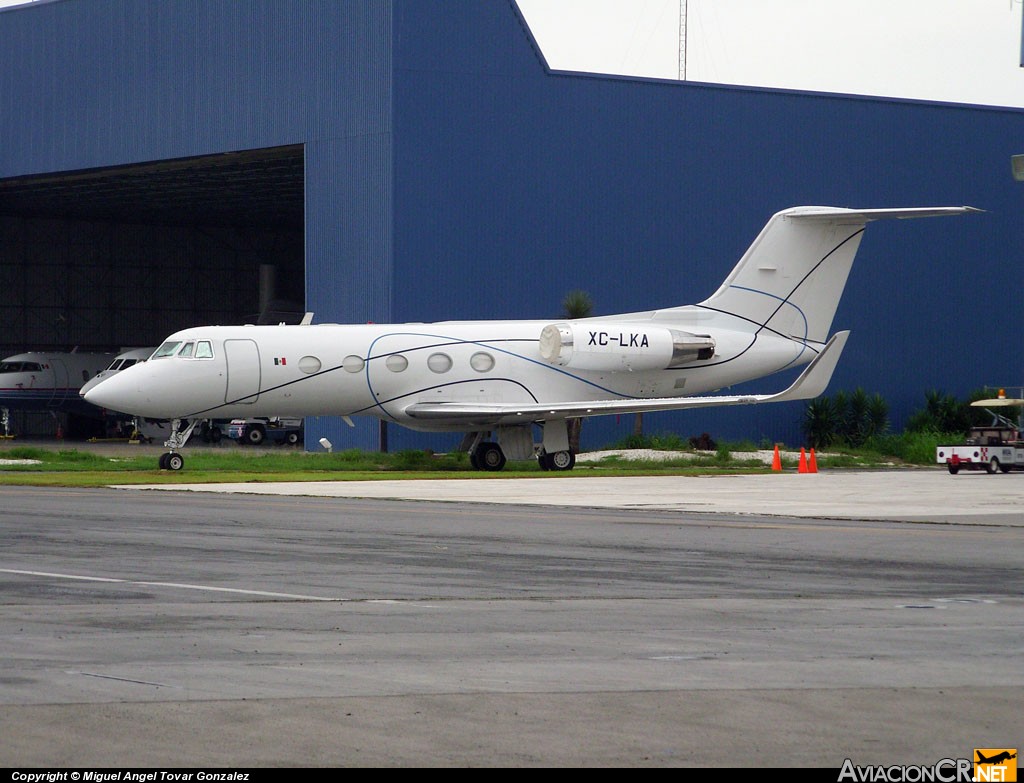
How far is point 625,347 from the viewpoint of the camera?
114ft

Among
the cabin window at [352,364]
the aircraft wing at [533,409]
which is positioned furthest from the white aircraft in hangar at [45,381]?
the aircraft wing at [533,409]

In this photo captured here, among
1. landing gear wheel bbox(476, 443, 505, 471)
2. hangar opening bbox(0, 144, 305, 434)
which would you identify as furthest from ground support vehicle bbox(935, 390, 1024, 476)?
hangar opening bbox(0, 144, 305, 434)

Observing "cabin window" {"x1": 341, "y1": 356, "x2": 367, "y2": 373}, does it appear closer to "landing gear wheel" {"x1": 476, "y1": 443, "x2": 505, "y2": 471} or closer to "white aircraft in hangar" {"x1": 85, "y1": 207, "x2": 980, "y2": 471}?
"white aircraft in hangar" {"x1": 85, "y1": 207, "x2": 980, "y2": 471}

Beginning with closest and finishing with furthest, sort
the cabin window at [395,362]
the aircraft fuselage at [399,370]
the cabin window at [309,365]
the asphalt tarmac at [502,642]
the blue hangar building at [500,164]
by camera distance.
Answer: the asphalt tarmac at [502,642], the aircraft fuselage at [399,370], the cabin window at [309,365], the cabin window at [395,362], the blue hangar building at [500,164]

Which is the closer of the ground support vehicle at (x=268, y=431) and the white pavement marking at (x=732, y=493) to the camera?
the white pavement marking at (x=732, y=493)

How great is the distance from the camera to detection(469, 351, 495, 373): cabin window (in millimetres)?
34312

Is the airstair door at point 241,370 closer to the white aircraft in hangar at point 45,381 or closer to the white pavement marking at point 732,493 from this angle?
the white pavement marking at point 732,493

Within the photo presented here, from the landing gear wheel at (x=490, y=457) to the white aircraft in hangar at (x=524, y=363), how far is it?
0.11ft

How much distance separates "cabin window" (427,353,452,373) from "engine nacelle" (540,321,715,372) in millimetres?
2372

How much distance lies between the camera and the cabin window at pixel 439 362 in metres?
33.8

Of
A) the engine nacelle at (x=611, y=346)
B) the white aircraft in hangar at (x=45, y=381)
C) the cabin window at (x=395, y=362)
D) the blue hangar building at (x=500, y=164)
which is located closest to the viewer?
the cabin window at (x=395, y=362)

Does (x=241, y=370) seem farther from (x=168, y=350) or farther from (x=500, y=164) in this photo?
(x=500, y=164)

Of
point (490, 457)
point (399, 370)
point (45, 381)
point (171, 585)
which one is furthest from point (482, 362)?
point (45, 381)

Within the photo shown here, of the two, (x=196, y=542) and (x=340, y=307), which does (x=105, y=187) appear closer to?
(x=340, y=307)
